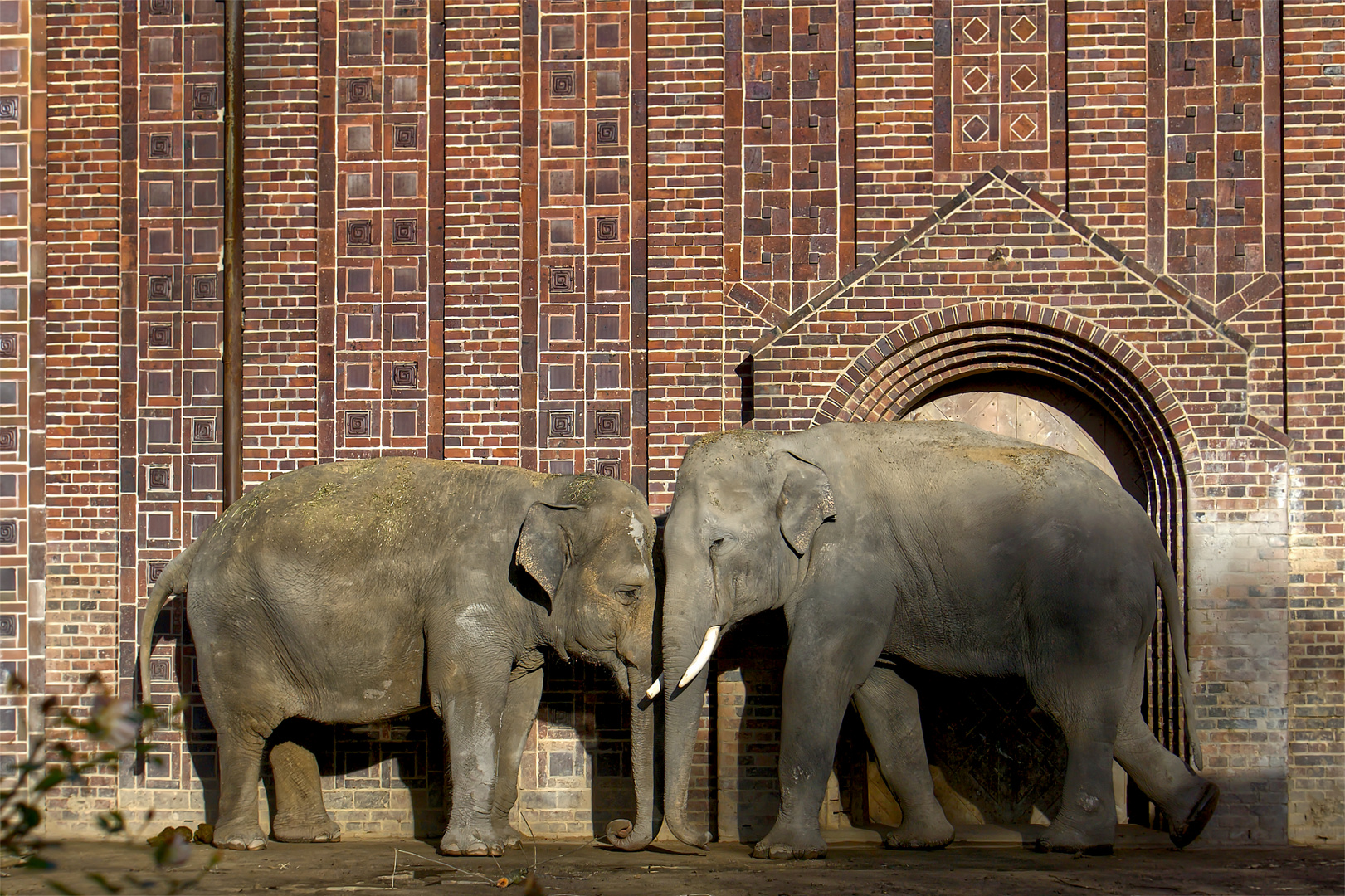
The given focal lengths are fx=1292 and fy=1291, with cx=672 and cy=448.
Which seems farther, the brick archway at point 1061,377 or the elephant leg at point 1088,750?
the brick archway at point 1061,377

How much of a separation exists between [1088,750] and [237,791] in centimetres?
467

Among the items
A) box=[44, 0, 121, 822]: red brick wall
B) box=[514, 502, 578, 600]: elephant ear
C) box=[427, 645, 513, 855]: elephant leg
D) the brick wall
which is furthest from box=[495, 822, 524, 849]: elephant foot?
box=[44, 0, 121, 822]: red brick wall

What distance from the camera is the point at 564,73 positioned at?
341 inches

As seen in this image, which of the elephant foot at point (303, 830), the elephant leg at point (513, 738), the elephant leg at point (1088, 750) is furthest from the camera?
the elephant foot at point (303, 830)

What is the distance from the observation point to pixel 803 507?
23.3 feet

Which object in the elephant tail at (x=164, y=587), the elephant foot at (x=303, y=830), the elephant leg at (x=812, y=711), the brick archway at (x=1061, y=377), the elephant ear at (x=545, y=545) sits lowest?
the elephant foot at (x=303, y=830)

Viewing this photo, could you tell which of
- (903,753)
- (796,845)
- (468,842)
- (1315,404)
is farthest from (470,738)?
(1315,404)

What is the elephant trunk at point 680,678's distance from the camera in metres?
6.86

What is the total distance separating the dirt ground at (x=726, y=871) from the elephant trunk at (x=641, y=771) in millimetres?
116

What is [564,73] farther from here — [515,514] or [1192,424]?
[1192,424]

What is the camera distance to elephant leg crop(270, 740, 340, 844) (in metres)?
7.82

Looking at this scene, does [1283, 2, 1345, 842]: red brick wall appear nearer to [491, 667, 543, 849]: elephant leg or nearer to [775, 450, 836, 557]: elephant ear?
[775, 450, 836, 557]: elephant ear

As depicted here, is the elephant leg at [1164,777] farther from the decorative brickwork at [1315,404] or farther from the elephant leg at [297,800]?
the elephant leg at [297,800]

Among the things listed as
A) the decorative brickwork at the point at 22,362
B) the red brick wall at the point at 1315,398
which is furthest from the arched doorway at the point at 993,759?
the decorative brickwork at the point at 22,362
